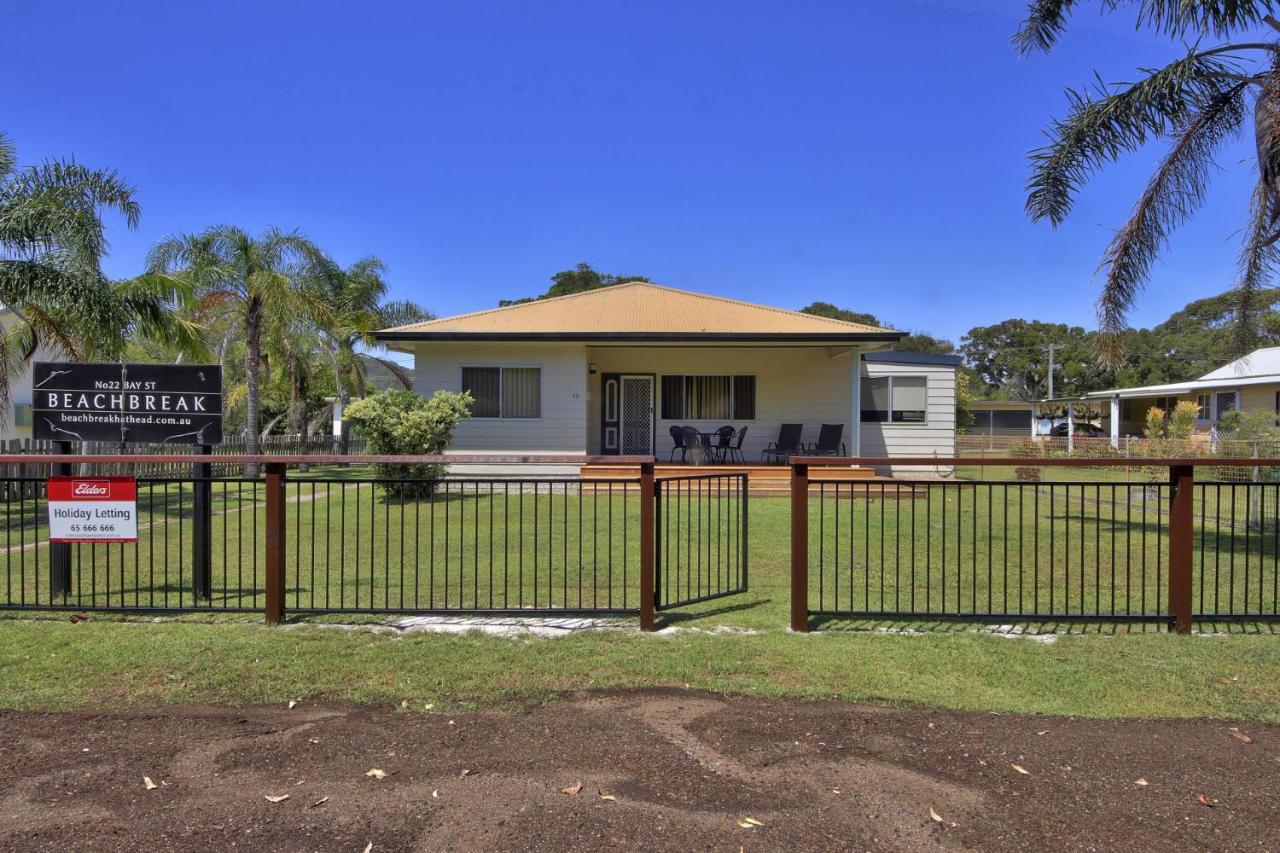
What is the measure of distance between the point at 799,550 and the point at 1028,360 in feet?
224

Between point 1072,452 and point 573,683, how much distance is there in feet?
84.2

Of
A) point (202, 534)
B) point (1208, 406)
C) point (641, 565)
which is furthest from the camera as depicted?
point (1208, 406)

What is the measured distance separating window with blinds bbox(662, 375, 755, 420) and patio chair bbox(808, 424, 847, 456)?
187cm

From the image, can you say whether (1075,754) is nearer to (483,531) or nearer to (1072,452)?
(483,531)

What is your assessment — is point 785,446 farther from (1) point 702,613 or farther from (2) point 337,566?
(1) point 702,613

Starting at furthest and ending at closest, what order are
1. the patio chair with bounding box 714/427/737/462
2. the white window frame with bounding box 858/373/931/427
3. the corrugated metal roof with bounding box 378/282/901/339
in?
the white window frame with bounding box 858/373/931/427, the patio chair with bounding box 714/427/737/462, the corrugated metal roof with bounding box 378/282/901/339

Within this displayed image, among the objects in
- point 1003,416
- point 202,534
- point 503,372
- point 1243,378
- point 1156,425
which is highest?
point 1243,378

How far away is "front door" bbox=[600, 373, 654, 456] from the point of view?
1888cm

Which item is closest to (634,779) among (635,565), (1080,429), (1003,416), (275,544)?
(275,544)

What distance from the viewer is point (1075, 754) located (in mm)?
3562

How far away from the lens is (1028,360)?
65438 mm

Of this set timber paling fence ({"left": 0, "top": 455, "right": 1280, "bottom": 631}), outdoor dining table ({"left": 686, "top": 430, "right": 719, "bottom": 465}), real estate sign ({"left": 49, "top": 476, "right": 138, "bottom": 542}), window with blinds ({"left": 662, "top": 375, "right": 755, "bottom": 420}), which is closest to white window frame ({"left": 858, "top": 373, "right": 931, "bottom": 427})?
window with blinds ({"left": 662, "top": 375, "right": 755, "bottom": 420})

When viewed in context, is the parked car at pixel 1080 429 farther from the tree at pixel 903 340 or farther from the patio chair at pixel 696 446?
the patio chair at pixel 696 446

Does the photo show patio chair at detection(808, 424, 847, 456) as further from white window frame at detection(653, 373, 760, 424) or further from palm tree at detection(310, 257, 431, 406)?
palm tree at detection(310, 257, 431, 406)
